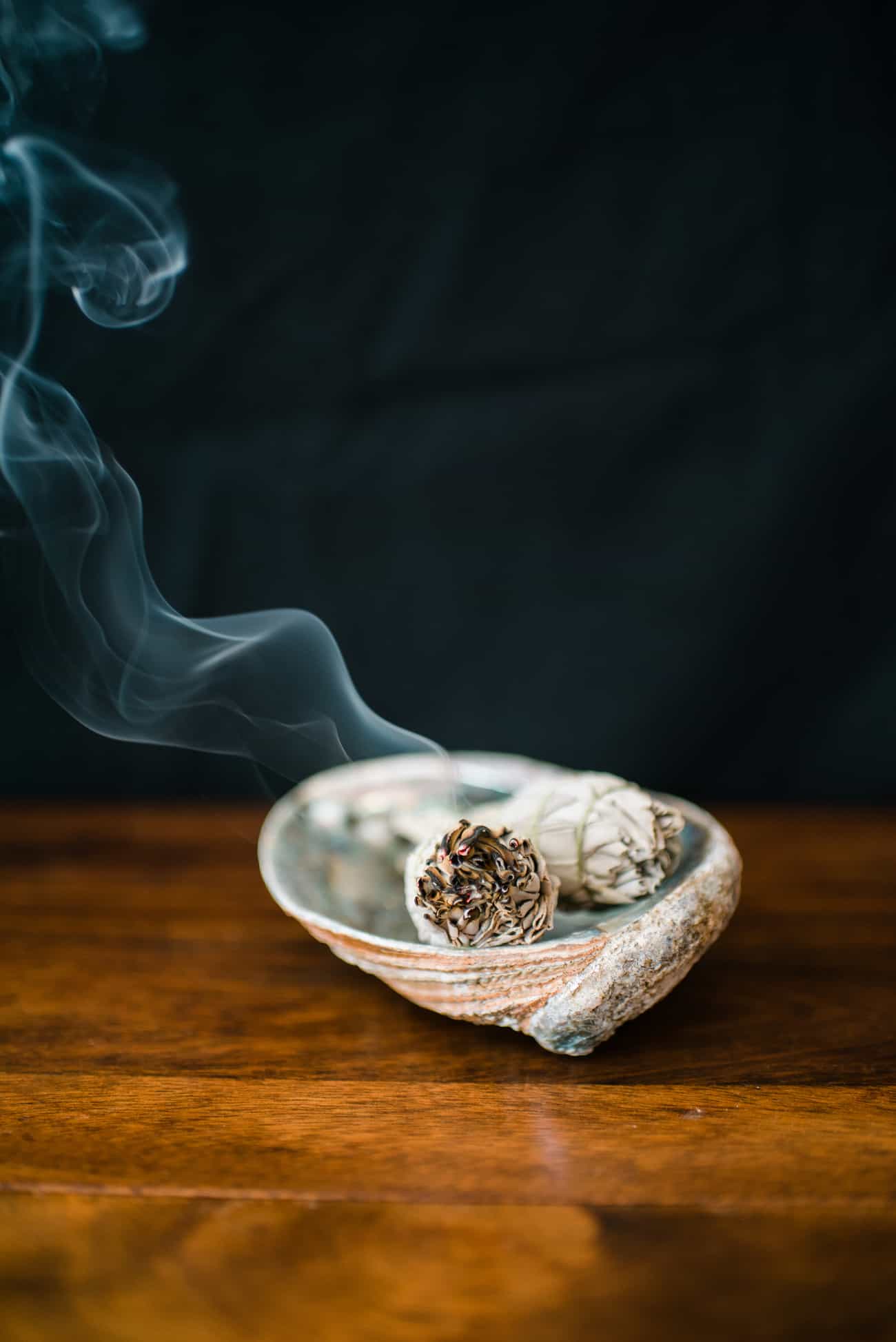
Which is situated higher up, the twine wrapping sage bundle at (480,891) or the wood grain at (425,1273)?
the twine wrapping sage bundle at (480,891)

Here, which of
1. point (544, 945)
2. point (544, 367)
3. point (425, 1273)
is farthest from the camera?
point (544, 367)

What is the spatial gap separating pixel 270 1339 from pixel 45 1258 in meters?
0.13

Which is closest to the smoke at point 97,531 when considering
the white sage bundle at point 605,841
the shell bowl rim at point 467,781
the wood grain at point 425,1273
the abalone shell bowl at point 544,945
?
the shell bowl rim at point 467,781

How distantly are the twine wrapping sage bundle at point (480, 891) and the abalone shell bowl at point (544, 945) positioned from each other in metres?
0.01

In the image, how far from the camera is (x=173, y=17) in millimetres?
1152

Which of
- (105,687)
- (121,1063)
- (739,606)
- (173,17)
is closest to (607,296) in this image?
(739,606)

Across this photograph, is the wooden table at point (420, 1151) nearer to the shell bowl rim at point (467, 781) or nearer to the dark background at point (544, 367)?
the shell bowl rim at point (467, 781)

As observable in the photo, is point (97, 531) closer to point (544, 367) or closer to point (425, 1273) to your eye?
point (544, 367)

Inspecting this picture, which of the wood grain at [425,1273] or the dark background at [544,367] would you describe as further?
the dark background at [544,367]

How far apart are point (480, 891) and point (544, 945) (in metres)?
0.05

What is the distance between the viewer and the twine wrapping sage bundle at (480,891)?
639mm

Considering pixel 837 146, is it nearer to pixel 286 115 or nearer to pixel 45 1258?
pixel 286 115

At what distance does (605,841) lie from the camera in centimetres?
70

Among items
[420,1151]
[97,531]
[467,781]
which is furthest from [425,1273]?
[97,531]
